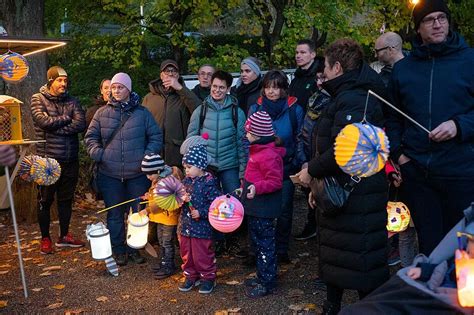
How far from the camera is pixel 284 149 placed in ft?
18.9

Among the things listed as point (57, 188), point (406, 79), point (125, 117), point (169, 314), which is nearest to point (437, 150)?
point (406, 79)

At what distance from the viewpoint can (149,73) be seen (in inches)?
604

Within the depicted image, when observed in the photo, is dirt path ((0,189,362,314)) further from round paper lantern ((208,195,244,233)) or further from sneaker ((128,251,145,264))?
round paper lantern ((208,195,244,233))

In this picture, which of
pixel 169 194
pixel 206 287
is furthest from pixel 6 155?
pixel 206 287

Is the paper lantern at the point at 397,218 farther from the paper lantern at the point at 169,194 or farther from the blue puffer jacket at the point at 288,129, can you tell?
the paper lantern at the point at 169,194

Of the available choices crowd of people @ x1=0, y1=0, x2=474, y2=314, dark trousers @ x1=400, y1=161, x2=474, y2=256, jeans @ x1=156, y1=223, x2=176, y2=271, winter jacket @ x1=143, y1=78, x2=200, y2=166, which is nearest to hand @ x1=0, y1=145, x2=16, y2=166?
crowd of people @ x1=0, y1=0, x2=474, y2=314

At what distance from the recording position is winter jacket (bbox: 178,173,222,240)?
18.6 feet

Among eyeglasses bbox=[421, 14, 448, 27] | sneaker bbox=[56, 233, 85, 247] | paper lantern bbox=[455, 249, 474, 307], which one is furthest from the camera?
sneaker bbox=[56, 233, 85, 247]

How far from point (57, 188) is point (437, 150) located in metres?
4.65

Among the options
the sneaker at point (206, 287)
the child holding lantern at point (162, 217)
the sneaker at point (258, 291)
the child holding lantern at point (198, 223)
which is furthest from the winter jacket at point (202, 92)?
the sneaker at point (258, 291)

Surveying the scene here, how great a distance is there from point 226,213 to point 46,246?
10.0ft

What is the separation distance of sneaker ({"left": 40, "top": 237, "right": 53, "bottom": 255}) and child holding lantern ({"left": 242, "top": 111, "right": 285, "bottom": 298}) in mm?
2790

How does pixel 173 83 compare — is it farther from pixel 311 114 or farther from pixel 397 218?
pixel 397 218

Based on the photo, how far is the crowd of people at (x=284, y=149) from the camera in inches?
169
